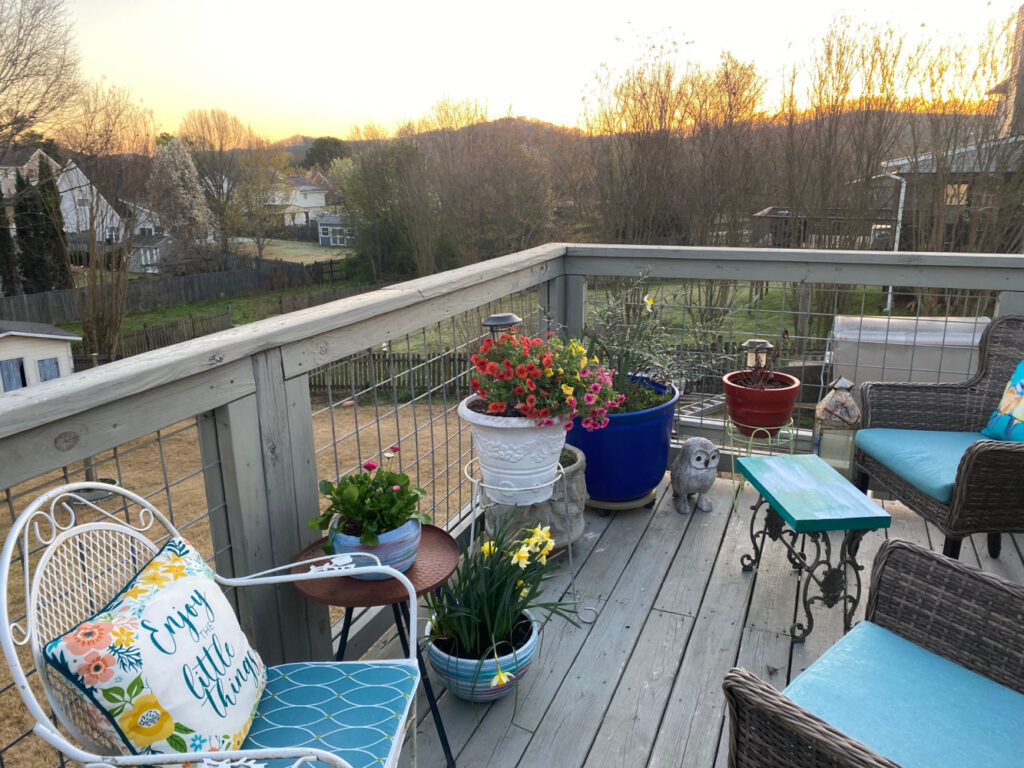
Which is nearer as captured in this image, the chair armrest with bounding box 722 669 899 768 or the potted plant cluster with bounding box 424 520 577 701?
the chair armrest with bounding box 722 669 899 768

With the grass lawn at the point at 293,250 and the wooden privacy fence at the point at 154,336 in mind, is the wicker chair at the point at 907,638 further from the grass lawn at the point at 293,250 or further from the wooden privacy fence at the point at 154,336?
the grass lawn at the point at 293,250

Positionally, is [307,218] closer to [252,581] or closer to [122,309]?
[122,309]

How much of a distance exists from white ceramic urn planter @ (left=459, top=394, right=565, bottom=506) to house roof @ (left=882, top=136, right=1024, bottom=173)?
886 cm

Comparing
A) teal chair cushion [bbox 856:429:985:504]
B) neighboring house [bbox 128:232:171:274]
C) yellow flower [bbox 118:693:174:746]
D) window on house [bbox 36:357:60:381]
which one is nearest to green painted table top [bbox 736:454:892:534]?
teal chair cushion [bbox 856:429:985:504]

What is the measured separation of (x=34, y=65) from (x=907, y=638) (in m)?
19.2

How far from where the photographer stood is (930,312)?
9.07m

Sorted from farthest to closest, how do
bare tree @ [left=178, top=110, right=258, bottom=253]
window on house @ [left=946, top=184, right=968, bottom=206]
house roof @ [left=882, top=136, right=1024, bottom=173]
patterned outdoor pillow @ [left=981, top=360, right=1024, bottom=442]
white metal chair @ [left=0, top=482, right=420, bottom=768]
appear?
1. bare tree @ [left=178, top=110, right=258, bottom=253]
2. window on house @ [left=946, top=184, right=968, bottom=206]
3. house roof @ [left=882, top=136, right=1024, bottom=173]
4. patterned outdoor pillow @ [left=981, top=360, right=1024, bottom=442]
5. white metal chair @ [left=0, top=482, right=420, bottom=768]

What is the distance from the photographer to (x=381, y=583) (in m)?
1.51

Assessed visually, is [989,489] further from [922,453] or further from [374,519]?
[374,519]

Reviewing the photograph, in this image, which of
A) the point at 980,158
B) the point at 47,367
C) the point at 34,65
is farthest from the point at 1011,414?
the point at 34,65

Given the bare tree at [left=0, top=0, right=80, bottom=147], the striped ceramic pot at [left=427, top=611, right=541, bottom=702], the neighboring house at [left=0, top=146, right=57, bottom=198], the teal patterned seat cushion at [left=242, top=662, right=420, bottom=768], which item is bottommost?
the striped ceramic pot at [left=427, top=611, right=541, bottom=702]

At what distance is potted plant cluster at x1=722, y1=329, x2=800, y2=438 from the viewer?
9.12ft

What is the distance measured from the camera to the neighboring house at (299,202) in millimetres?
26906

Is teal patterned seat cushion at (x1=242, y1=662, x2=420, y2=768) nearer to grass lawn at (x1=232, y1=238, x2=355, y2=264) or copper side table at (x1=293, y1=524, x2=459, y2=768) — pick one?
copper side table at (x1=293, y1=524, x2=459, y2=768)
